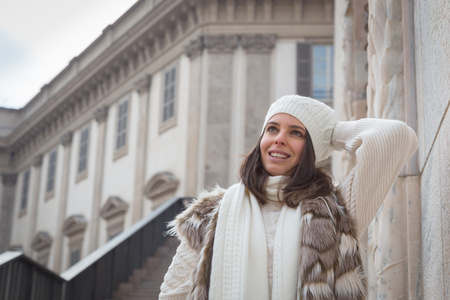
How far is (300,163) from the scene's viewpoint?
12.2ft

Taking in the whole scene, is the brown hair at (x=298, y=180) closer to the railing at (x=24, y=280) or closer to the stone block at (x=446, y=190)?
the stone block at (x=446, y=190)

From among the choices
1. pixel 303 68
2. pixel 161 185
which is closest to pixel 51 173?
pixel 161 185

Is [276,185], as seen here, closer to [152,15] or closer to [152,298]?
[152,298]

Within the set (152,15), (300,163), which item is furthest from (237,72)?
(300,163)

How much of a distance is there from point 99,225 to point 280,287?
76.7 ft

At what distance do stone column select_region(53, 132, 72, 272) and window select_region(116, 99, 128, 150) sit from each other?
4729mm

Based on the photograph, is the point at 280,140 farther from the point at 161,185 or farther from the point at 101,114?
the point at 101,114

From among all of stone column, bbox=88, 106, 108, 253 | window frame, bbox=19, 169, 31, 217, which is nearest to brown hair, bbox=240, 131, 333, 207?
stone column, bbox=88, 106, 108, 253

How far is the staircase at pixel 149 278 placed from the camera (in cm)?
1257

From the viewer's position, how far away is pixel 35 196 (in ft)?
111

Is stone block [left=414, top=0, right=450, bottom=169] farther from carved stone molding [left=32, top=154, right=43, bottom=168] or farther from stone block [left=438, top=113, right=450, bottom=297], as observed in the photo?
carved stone molding [left=32, top=154, right=43, bottom=168]

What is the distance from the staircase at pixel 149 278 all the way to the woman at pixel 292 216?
825 cm

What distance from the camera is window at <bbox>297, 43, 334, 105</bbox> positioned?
838 inches

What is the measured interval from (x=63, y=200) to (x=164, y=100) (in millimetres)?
8350
